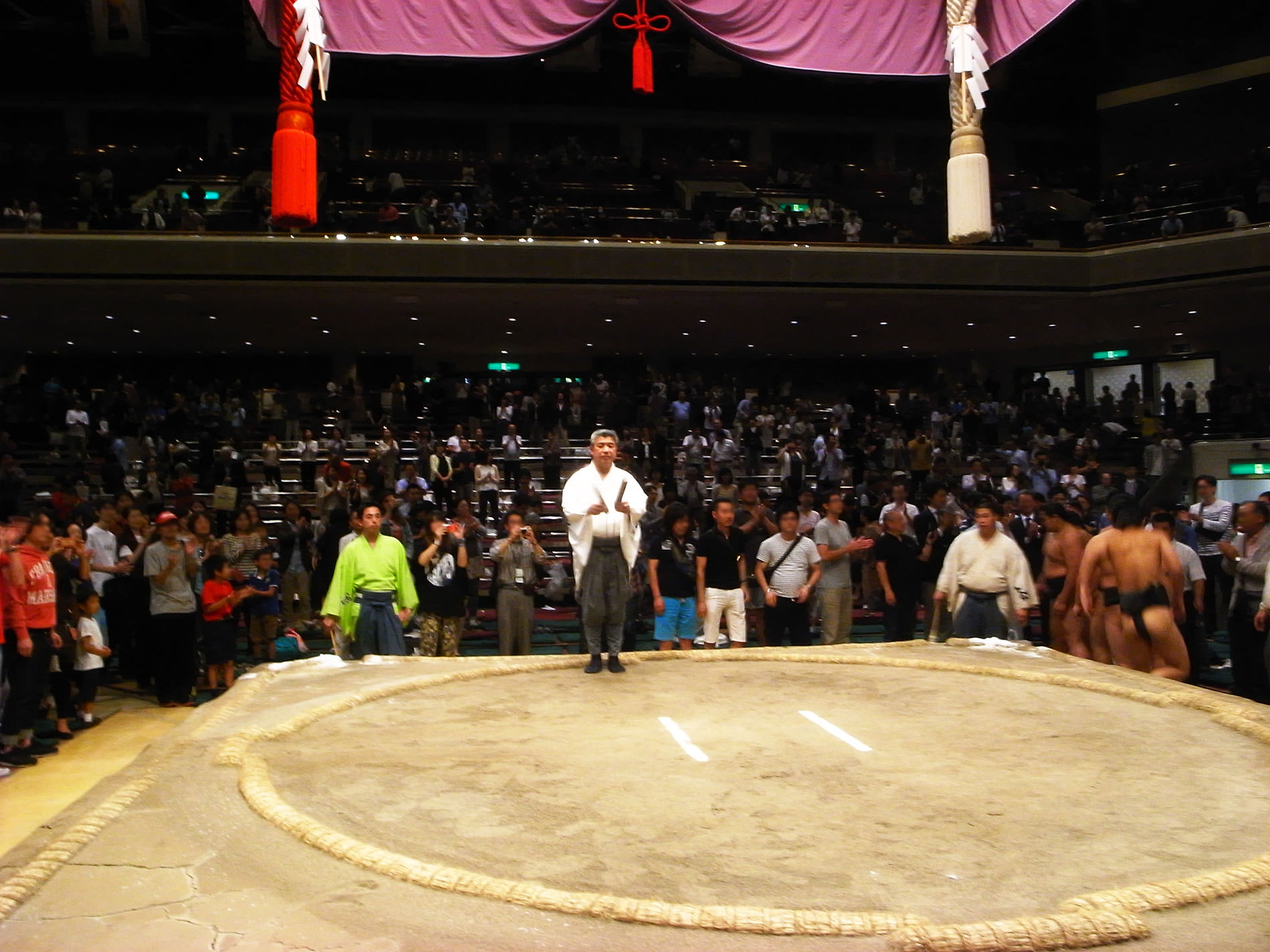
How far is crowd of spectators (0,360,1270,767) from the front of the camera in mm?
6059

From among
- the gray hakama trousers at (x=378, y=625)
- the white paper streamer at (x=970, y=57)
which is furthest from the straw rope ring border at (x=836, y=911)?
the white paper streamer at (x=970, y=57)

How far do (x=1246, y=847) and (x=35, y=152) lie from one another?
18861 mm

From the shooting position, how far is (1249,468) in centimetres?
1285

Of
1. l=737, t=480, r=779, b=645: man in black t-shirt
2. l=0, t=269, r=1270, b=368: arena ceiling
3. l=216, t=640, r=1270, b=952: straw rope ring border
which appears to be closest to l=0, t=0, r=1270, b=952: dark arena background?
l=216, t=640, r=1270, b=952: straw rope ring border

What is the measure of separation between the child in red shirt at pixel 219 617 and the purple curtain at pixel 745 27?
3109 millimetres

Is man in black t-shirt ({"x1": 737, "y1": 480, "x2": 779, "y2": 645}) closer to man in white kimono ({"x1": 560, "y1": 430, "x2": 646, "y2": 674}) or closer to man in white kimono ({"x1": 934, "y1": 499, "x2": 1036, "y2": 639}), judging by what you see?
man in white kimono ({"x1": 934, "y1": 499, "x2": 1036, "y2": 639})

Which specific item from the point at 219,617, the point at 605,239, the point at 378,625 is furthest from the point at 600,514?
the point at 605,239

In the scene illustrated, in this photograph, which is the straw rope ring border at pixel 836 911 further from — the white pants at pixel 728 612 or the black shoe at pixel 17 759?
the white pants at pixel 728 612

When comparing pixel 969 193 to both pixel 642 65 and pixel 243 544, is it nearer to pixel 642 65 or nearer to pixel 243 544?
pixel 642 65

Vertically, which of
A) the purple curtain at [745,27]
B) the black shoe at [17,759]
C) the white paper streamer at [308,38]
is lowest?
the black shoe at [17,759]

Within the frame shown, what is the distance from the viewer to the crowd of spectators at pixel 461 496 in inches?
239

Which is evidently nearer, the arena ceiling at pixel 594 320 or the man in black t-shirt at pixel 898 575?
the man in black t-shirt at pixel 898 575

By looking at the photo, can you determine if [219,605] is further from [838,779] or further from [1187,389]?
[1187,389]

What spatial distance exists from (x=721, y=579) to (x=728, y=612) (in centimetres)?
20
